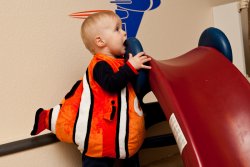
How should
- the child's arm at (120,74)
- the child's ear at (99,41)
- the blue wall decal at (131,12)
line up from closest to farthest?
1. the child's arm at (120,74)
2. the child's ear at (99,41)
3. the blue wall decal at (131,12)

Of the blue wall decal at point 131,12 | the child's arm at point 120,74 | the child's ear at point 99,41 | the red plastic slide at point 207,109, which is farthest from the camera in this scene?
the blue wall decal at point 131,12

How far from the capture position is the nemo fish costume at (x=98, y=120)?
32.6 inches

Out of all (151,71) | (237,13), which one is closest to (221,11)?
(237,13)

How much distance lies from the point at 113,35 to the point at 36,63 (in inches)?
10.6

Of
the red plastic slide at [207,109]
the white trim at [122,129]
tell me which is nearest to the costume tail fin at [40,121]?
the white trim at [122,129]

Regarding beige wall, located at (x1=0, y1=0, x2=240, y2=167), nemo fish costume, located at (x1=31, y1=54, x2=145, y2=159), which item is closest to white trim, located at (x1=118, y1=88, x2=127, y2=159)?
nemo fish costume, located at (x1=31, y1=54, x2=145, y2=159)

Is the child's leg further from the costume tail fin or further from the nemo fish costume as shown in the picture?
the costume tail fin

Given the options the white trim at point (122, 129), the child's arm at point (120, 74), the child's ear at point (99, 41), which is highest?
the child's ear at point (99, 41)

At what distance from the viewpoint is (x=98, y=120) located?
0.83 metres

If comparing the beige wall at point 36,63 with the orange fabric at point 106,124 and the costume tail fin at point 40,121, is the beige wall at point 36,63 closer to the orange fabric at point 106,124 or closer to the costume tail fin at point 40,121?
the costume tail fin at point 40,121

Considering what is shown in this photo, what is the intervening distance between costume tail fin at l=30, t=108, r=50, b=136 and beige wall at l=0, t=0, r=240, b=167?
62 millimetres

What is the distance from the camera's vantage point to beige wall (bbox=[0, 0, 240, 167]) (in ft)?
2.92

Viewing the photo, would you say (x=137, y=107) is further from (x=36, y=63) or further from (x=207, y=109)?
(x=36, y=63)

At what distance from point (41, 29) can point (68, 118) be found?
32 centimetres
